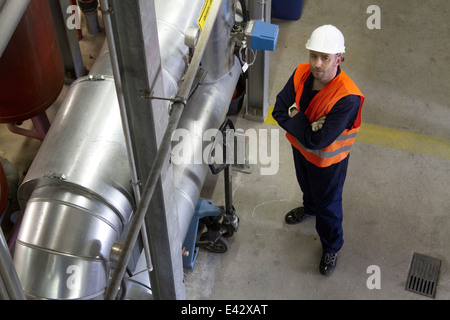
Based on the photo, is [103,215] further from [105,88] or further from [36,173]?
[105,88]

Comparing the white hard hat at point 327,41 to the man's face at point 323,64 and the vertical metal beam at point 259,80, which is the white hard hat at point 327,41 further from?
the vertical metal beam at point 259,80

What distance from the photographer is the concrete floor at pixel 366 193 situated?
11.3 ft

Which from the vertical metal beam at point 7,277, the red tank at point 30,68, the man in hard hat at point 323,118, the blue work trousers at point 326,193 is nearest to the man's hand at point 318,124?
the man in hard hat at point 323,118

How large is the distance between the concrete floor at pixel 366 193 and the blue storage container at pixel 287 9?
20 centimetres

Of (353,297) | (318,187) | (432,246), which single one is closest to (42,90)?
(318,187)

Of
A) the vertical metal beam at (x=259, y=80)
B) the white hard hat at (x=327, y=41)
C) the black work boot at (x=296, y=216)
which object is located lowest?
the black work boot at (x=296, y=216)

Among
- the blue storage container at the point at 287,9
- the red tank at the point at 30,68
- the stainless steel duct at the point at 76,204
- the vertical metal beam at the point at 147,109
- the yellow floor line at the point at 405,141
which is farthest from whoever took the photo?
the blue storage container at the point at 287,9

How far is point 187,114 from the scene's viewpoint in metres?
3.00

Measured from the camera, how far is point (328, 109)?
9.26ft

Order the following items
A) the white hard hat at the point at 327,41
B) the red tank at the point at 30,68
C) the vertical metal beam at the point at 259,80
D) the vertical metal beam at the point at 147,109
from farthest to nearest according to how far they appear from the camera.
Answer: the vertical metal beam at the point at 259,80
the red tank at the point at 30,68
the white hard hat at the point at 327,41
the vertical metal beam at the point at 147,109

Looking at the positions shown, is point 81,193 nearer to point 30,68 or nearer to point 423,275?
point 30,68

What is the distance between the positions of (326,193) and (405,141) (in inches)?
52.0

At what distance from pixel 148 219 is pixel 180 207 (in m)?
0.50

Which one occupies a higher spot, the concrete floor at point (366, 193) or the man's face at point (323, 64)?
the man's face at point (323, 64)
